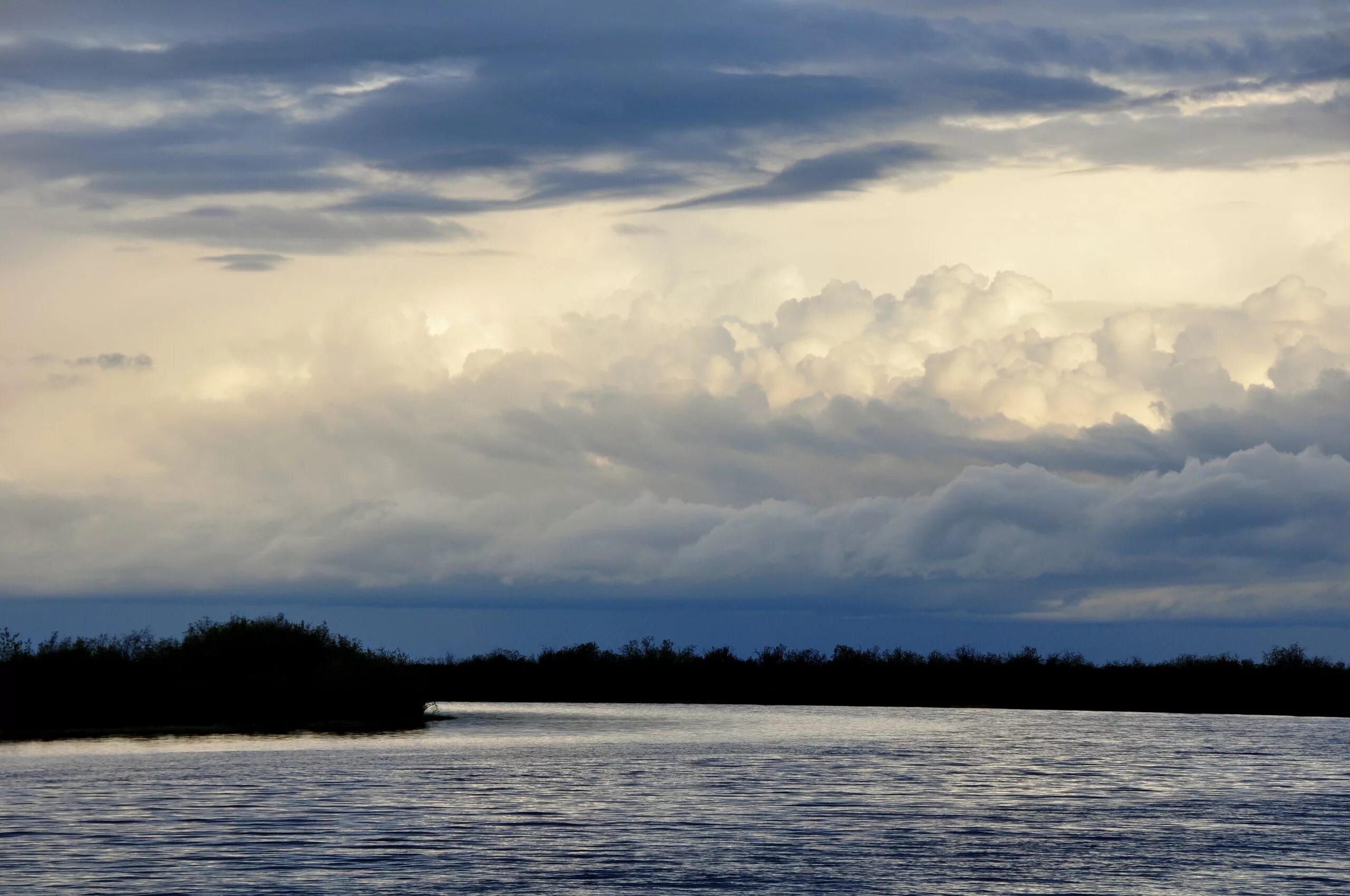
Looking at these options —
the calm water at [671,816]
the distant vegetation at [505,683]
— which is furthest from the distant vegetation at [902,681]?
the calm water at [671,816]

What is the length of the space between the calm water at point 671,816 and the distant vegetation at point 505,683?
12722 millimetres

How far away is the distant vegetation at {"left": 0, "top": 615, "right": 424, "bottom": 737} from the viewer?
86438 mm

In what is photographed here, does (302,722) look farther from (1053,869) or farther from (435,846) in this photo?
(1053,869)

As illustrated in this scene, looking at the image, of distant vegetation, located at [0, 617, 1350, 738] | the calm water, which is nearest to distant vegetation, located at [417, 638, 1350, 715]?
distant vegetation, located at [0, 617, 1350, 738]

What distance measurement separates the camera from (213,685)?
9475 centimetres

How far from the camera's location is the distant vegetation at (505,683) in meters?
88.5

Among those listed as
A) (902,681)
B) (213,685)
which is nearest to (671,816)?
(213,685)

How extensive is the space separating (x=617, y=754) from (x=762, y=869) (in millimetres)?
36026

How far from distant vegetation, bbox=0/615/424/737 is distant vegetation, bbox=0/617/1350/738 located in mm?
89

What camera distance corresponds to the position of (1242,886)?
33.2 m

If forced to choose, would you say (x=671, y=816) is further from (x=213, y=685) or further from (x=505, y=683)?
(x=505, y=683)

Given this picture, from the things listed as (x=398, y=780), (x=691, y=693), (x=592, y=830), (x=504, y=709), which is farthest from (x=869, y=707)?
(x=592, y=830)

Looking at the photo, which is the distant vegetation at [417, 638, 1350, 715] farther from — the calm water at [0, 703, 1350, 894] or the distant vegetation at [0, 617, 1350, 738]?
the calm water at [0, 703, 1350, 894]

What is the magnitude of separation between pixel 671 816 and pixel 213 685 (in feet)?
188
